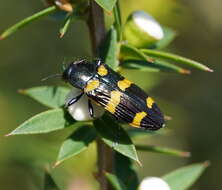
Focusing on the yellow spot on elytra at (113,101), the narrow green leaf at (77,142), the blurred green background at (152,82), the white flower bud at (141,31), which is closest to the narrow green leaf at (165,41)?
the white flower bud at (141,31)

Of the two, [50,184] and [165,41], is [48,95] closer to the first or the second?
[50,184]

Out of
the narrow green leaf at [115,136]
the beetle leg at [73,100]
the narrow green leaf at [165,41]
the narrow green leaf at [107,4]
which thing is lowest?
the narrow green leaf at [115,136]

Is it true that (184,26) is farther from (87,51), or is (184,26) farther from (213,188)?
(213,188)

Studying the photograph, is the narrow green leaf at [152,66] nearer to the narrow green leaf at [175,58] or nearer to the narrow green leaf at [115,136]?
the narrow green leaf at [175,58]

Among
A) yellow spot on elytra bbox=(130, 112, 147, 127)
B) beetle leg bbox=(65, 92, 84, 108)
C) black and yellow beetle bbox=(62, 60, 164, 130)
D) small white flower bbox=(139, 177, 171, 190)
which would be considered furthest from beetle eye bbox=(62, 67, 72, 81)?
small white flower bbox=(139, 177, 171, 190)

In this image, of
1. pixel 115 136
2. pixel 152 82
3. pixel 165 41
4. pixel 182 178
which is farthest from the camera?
pixel 152 82

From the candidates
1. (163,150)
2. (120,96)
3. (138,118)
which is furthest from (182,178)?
(120,96)

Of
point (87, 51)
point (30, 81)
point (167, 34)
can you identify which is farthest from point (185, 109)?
point (167, 34)
